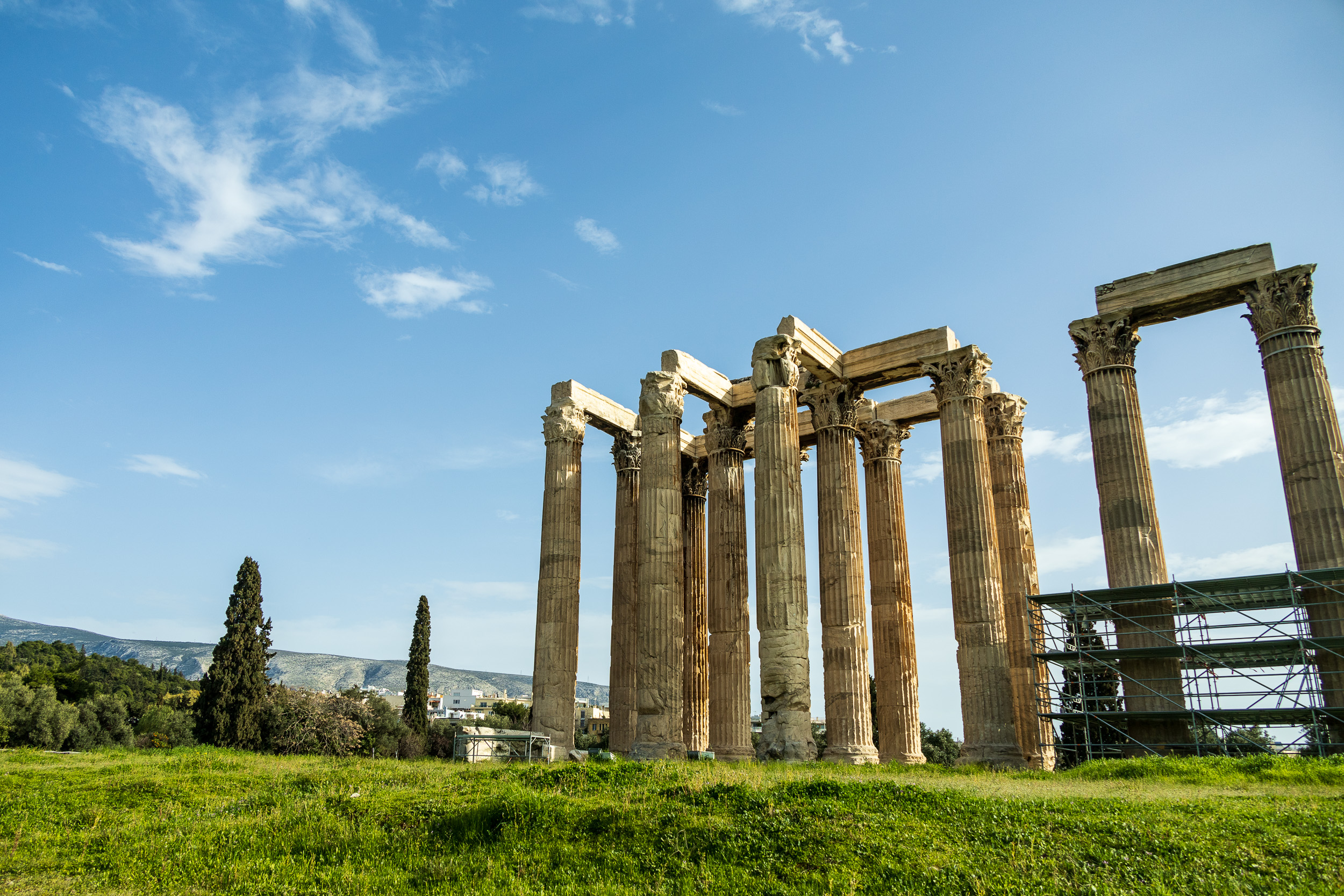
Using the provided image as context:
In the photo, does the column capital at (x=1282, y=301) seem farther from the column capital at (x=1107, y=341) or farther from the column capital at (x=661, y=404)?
the column capital at (x=661, y=404)

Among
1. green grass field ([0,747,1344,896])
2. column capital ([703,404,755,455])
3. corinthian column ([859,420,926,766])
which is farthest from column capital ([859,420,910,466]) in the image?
green grass field ([0,747,1344,896])

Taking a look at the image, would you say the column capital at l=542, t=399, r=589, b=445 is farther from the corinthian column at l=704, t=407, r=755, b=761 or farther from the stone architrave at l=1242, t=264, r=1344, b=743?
the stone architrave at l=1242, t=264, r=1344, b=743

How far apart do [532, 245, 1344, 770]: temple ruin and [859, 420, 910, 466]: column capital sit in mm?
78

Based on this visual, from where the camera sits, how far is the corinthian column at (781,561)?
1024 inches

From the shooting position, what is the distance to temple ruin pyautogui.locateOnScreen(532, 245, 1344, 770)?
26344 millimetres

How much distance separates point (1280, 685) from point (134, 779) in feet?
98.5

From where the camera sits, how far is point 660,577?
29594 millimetres

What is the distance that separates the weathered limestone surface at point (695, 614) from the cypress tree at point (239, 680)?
2600 cm

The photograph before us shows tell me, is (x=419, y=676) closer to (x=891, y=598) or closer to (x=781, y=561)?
(x=891, y=598)

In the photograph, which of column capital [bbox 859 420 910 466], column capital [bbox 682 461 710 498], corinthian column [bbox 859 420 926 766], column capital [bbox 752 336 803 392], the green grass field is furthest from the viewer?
column capital [bbox 682 461 710 498]

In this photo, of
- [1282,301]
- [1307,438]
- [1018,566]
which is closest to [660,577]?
[1018,566]

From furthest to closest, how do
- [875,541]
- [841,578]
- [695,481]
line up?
[695,481] < [875,541] < [841,578]

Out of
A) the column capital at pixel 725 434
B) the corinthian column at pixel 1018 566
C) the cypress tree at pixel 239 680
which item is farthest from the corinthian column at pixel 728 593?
the cypress tree at pixel 239 680

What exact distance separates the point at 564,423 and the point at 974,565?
1523 cm
